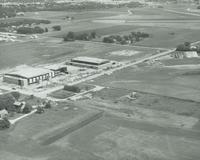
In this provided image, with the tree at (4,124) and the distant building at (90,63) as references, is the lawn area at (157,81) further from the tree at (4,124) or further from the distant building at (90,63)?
the tree at (4,124)

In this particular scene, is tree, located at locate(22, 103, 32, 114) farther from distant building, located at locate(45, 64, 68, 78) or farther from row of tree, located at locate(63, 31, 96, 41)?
row of tree, located at locate(63, 31, 96, 41)

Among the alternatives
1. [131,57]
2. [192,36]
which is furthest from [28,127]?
[192,36]

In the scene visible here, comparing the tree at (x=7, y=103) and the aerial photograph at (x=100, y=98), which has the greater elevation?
the tree at (x=7, y=103)

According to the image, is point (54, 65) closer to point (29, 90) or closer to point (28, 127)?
point (29, 90)

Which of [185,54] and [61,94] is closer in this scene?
[61,94]

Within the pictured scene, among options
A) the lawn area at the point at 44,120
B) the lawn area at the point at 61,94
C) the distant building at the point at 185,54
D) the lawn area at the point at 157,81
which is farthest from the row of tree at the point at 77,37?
the lawn area at the point at 44,120

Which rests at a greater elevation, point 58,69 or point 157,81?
point 58,69

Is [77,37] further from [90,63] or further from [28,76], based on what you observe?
[28,76]

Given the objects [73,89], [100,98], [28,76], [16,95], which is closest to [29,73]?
[28,76]
